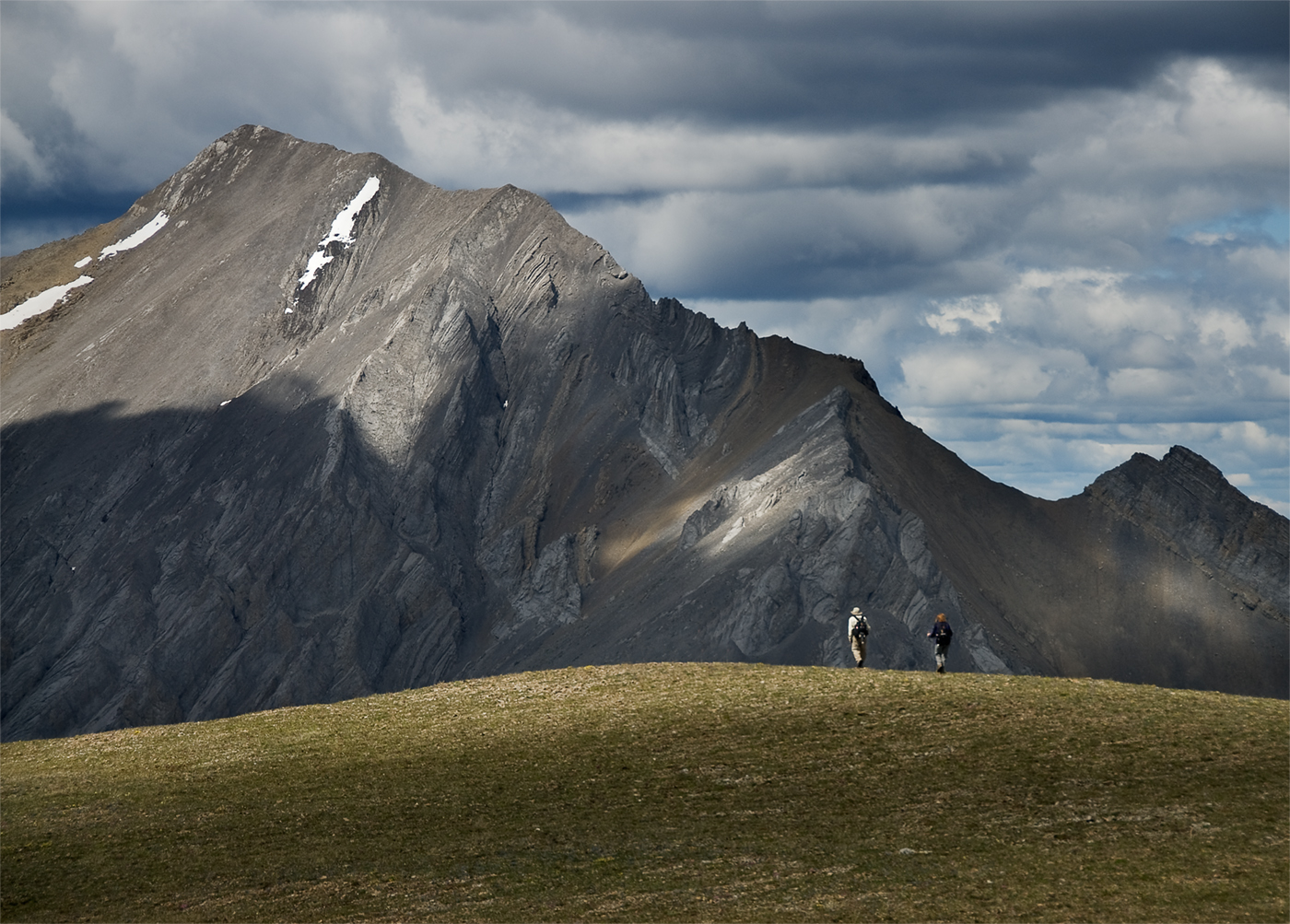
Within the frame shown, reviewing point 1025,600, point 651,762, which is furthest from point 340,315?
point 651,762

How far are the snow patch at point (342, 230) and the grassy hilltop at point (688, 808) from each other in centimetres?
14409

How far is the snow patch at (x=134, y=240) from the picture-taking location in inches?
7751

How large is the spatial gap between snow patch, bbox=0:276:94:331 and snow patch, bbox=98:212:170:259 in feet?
19.2

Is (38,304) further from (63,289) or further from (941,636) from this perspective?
(941,636)

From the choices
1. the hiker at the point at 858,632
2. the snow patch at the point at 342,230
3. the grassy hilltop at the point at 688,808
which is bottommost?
the grassy hilltop at the point at 688,808

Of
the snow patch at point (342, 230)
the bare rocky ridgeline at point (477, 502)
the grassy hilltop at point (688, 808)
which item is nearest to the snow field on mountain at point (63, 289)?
the bare rocky ridgeline at point (477, 502)

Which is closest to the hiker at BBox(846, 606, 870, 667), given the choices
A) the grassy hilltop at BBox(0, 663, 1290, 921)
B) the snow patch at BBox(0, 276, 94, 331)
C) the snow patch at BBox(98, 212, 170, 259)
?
the grassy hilltop at BBox(0, 663, 1290, 921)

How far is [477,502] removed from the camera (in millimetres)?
158000

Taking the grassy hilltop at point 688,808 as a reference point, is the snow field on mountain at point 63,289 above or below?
above

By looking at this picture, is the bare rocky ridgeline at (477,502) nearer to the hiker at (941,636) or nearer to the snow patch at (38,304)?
the snow patch at (38,304)

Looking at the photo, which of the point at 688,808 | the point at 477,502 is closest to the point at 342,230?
the point at 477,502

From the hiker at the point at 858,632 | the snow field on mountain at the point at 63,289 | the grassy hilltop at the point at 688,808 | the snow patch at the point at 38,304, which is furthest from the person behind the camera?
the snow field on mountain at the point at 63,289

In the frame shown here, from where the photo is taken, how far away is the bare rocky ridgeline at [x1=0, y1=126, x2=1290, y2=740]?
116500 millimetres

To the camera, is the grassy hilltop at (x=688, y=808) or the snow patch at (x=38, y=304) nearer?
the grassy hilltop at (x=688, y=808)
